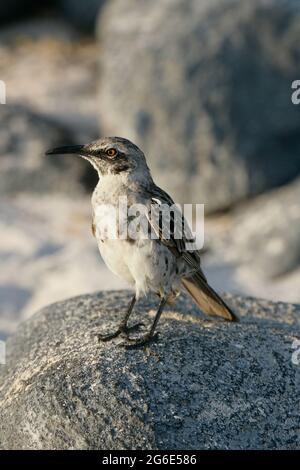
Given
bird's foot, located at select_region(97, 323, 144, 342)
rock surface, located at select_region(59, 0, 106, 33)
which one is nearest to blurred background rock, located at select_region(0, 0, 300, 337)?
rock surface, located at select_region(59, 0, 106, 33)

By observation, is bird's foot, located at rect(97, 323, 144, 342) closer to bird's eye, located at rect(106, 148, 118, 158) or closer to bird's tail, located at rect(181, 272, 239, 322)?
bird's tail, located at rect(181, 272, 239, 322)

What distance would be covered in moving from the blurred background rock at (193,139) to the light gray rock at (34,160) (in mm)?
16

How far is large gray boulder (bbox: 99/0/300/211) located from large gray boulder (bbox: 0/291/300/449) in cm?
668

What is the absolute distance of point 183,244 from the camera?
21.1 feet

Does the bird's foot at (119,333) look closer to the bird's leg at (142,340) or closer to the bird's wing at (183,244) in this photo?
the bird's leg at (142,340)

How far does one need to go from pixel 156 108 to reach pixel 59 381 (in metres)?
8.12

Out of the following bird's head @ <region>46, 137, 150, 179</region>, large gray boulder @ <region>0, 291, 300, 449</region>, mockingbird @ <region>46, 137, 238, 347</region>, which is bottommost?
large gray boulder @ <region>0, 291, 300, 449</region>

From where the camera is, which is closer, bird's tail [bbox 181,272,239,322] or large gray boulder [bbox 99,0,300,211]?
bird's tail [bbox 181,272,239,322]

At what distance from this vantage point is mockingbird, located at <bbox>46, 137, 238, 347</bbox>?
607 centimetres

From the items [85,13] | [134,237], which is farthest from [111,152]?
[85,13]

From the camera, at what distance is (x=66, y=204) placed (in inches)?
537

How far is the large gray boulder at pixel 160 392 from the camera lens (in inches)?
215

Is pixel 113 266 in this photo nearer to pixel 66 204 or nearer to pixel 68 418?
pixel 68 418
